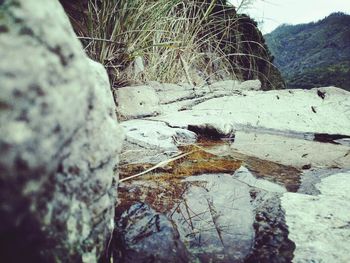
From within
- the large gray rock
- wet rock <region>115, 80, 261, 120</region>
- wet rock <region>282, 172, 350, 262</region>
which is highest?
the large gray rock

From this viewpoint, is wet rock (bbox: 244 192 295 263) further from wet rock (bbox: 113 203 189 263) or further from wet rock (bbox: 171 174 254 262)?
wet rock (bbox: 113 203 189 263)

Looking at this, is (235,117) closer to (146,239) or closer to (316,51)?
(146,239)

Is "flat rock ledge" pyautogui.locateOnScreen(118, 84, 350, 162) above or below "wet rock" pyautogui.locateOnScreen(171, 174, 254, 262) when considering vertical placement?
below

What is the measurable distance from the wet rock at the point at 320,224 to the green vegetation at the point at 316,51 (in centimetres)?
1005

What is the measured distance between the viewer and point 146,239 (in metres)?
0.79

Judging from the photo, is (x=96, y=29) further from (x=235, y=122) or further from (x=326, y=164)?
(x=326, y=164)

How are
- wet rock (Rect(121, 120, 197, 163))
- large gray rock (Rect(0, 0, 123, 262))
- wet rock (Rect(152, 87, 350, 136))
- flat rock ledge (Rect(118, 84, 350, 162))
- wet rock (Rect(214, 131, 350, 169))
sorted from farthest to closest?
wet rock (Rect(152, 87, 350, 136)), flat rock ledge (Rect(118, 84, 350, 162)), wet rock (Rect(214, 131, 350, 169)), wet rock (Rect(121, 120, 197, 163)), large gray rock (Rect(0, 0, 123, 262))

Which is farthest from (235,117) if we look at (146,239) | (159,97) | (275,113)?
(146,239)

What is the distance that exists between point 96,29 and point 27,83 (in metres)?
1.98

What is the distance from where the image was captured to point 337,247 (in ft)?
2.68

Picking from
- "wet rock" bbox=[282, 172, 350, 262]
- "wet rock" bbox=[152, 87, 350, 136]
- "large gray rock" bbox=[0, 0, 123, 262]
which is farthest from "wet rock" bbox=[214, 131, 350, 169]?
"large gray rock" bbox=[0, 0, 123, 262]

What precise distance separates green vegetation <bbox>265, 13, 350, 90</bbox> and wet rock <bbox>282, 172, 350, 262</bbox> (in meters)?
10.1

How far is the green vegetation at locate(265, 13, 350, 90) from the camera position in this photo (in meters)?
11.0

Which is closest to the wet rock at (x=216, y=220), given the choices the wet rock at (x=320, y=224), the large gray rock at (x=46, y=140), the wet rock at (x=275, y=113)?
the wet rock at (x=320, y=224)
